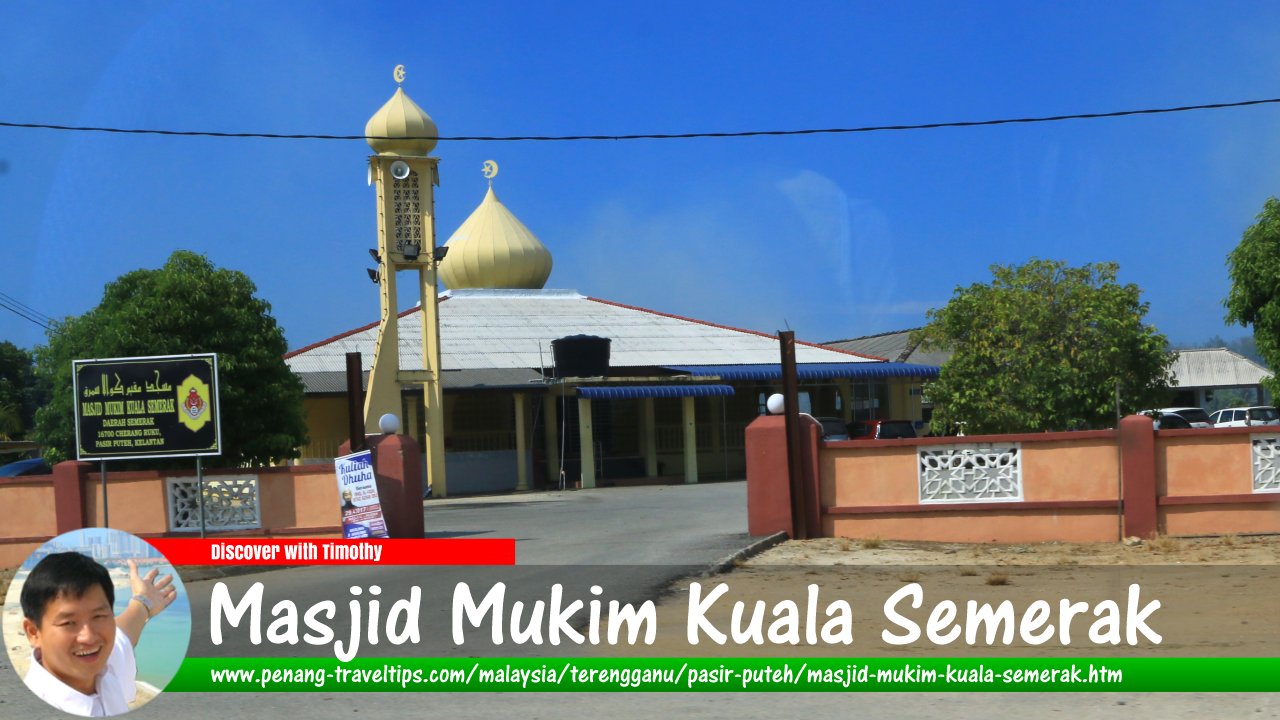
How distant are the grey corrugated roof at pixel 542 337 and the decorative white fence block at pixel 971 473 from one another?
17644 millimetres

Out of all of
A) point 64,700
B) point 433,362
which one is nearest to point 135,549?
point 64,700

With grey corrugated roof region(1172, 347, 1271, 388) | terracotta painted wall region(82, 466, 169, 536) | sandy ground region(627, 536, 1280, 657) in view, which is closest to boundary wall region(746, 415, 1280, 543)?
sandy ground region(627, 536, 1280, 657)

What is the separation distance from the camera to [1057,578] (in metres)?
12.2

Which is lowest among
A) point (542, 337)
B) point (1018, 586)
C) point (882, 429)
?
point (1018, 586)

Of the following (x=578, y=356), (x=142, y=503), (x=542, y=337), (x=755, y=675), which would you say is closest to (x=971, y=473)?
(x=755, y=675)

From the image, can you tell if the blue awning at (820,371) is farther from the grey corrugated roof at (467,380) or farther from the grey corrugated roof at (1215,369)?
the grey corrugated roof at (1215,369)

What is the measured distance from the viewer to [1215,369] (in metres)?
54.7

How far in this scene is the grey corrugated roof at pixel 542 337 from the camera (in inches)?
1325

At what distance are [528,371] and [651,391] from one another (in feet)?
11.3

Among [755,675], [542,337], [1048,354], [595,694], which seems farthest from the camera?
[542,337]

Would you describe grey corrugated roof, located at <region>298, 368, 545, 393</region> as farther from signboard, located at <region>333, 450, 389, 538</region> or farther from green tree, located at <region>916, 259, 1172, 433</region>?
signboard, located at <region>333, 450, 389, 538</region>

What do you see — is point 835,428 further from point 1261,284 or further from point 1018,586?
point 1018,586

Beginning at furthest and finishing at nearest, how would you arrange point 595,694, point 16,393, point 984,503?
point 16,393 → point 984,503 → point 595,694

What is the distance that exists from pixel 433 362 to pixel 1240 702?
77.2 feet
